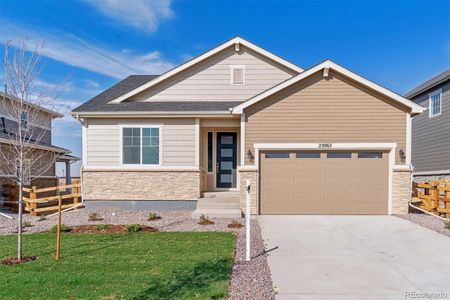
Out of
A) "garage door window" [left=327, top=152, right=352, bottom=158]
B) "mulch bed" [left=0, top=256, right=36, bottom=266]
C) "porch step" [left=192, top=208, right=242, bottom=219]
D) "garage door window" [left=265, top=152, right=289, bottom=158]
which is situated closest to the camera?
"mulch bed" [left=0, top=256, right=36, bottom=266]

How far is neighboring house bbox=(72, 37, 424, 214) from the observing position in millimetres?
10609

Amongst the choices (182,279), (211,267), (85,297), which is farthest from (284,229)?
(85,297)

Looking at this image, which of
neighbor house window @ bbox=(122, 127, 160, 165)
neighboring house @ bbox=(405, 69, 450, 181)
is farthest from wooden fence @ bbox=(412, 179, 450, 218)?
neighbor house window @ bbox=(122, 127, 160, 165)

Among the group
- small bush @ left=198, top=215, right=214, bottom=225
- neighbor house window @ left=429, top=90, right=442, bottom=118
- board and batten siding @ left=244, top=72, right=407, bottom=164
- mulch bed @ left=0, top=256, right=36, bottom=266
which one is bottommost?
small bush @ left=198, top=215, right=214, bottom=225

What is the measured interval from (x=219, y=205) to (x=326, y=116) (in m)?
4.98

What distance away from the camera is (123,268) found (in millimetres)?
5211

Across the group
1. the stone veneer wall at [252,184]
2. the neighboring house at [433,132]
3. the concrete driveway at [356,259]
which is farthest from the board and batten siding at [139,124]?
the neighboring house at [433,132]

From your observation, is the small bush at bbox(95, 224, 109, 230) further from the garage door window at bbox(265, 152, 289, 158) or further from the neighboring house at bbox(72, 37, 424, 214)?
the garage door window at bbox(265, 152, 289, 158)

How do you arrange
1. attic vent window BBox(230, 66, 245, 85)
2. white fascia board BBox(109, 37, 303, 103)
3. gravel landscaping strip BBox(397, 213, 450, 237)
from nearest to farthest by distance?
gravel landscaping strip BBox(397, 213, 450, 237)
white fascia board BBox(109, 37, 303, 103)
attic vent window BBox(230, 66, 245, 85)

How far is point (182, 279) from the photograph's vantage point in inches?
184

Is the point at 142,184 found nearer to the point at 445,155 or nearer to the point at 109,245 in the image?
the point at 109,245

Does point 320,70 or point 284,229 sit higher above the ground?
point 320,70

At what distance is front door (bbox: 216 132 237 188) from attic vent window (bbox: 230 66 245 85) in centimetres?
233

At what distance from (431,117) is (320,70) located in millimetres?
10682
